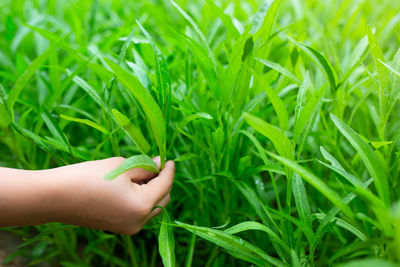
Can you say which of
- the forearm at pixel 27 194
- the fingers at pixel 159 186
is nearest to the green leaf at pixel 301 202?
the fingers at pixel 159 186

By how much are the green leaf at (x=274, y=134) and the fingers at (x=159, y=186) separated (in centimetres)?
21

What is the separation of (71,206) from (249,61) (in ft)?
1.22

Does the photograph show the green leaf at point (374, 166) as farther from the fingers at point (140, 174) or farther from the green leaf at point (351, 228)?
the fingers at point (140, 174)

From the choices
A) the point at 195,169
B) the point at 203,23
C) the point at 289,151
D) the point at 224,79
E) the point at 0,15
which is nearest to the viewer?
the point at 289,151

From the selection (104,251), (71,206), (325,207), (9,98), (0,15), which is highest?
(0,15)

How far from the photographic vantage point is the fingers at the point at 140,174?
623 mm

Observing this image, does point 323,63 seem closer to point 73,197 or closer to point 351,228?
point 351,228

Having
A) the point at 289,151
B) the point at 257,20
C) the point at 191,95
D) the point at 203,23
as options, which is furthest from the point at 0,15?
the point at 289,151

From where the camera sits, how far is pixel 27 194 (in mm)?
569

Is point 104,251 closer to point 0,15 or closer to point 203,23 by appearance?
point 203,23

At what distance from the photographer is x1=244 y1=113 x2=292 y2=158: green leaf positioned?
18.4 inches

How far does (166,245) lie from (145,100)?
0.23 meters

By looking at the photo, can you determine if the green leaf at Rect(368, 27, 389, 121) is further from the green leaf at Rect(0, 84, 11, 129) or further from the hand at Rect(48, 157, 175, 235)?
the green leaf at Rect(0, 84, 11, 129)

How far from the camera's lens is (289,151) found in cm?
55
